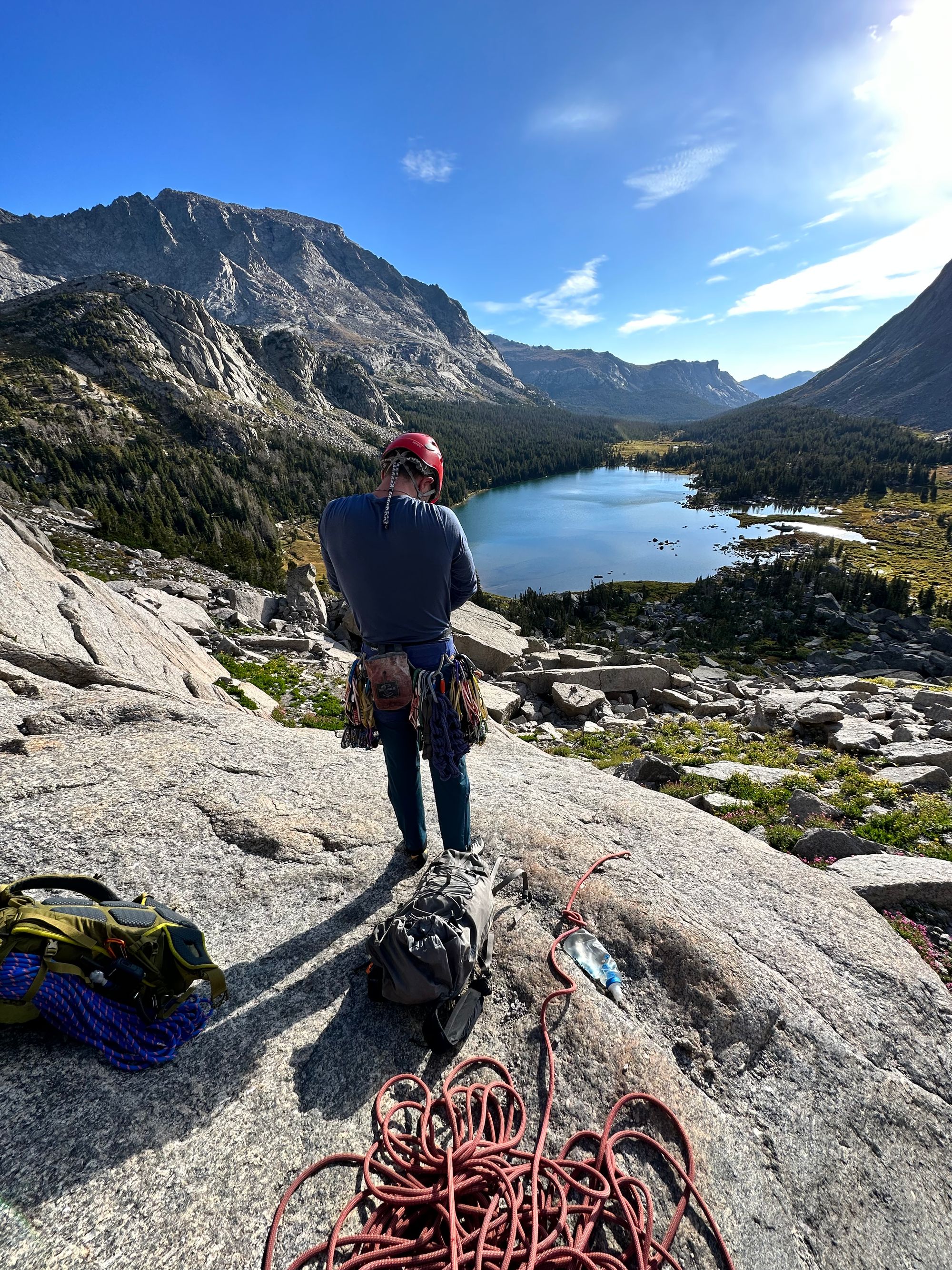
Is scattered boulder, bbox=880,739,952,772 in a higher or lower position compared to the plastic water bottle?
lower

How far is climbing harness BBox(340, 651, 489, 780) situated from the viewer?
11.4 feet

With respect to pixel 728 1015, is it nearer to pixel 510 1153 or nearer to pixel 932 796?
pixel 510 1153

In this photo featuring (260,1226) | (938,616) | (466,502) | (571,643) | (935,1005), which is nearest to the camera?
(260,1226)

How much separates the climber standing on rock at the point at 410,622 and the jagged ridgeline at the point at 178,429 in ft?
134

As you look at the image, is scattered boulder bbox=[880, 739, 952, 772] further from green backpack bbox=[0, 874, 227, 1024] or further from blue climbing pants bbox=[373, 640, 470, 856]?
green backpack bbox=[0, 874, 227, 1024]

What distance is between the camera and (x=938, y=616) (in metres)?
46.0

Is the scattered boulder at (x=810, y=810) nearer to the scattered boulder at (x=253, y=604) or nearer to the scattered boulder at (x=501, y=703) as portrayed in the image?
the scattered boulder at (x=501, y=703)

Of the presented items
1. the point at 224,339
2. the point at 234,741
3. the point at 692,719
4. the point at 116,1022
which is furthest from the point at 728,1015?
the point at 224,339

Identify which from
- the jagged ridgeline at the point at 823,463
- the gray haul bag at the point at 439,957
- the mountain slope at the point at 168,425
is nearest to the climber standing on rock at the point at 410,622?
the gray haul bag at the point at 439,957

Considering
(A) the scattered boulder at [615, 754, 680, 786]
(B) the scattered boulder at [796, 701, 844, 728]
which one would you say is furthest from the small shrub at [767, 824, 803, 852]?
(B) the scattered boulder at [796, 701, 844, 728]

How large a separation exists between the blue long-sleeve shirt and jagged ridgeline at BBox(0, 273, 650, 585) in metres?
41.0

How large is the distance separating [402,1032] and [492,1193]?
83 cm

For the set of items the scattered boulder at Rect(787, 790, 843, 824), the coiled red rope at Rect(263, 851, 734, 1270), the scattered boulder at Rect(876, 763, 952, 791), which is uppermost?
the coiled red rope at Rect(263, 851, 734, 1270)

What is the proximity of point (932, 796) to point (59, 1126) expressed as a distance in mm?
9452
